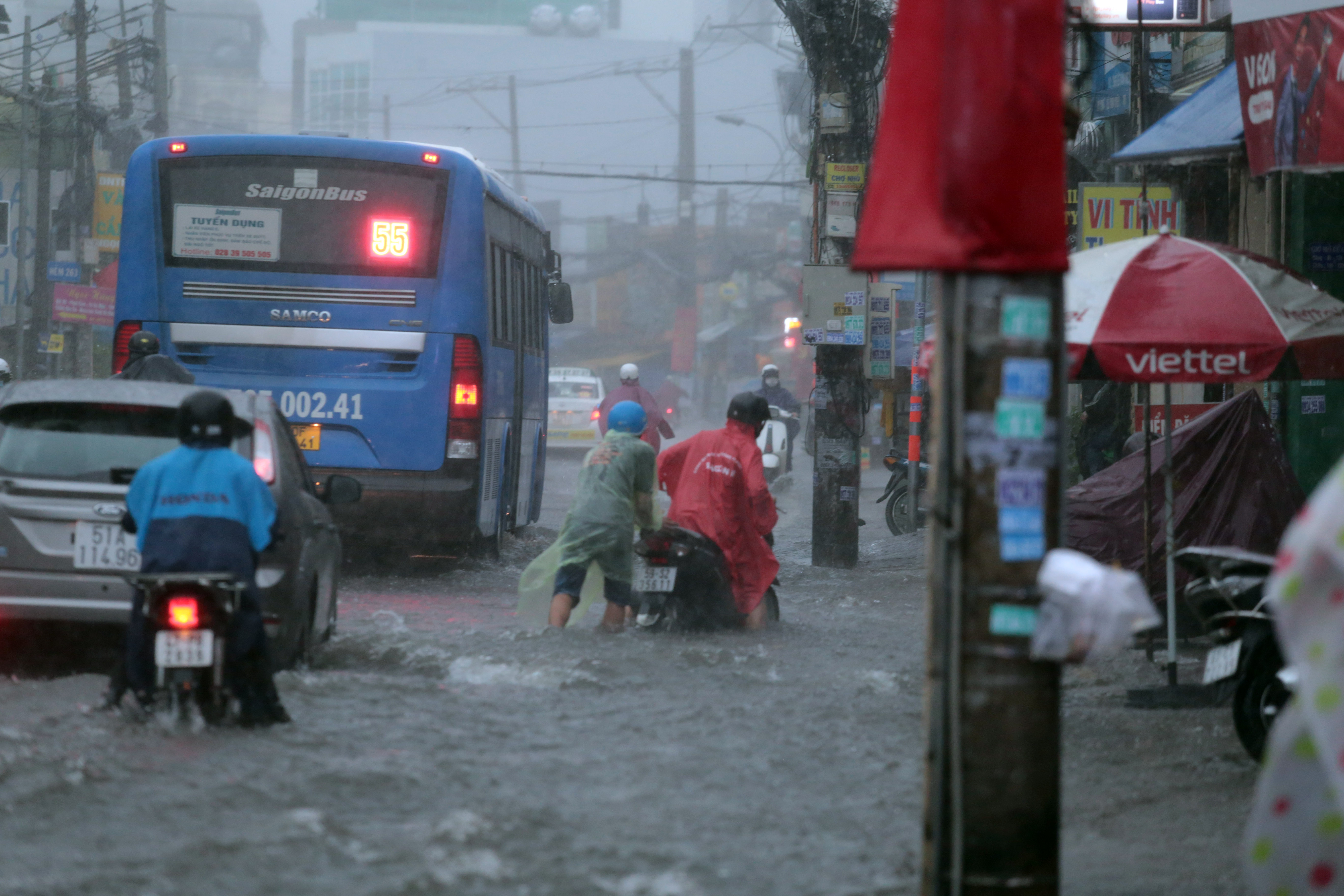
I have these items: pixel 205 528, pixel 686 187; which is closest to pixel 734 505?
pixel 205 528

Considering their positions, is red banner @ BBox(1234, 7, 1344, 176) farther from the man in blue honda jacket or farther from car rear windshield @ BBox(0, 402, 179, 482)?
car rear windshield @ BBox(0, 402, 179, 482)

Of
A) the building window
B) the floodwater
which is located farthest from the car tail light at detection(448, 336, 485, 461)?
the building window

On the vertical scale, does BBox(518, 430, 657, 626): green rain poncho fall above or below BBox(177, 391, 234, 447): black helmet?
below

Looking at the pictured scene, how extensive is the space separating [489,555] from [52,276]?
68.0 feet

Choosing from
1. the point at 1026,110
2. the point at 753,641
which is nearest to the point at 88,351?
the point at 753,641

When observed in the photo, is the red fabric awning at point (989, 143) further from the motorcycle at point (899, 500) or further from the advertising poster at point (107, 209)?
the advertising poster at point (107, 209)

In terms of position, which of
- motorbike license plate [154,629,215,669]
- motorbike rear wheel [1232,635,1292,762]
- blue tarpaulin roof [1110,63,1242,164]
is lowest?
motorbike rear wheel [1232,635,1292,762]

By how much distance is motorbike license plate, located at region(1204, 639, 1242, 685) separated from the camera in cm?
607

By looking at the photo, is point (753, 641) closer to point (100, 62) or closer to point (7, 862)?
point (7, 862)

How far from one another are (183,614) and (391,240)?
603cm

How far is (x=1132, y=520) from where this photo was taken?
1005 centimetres

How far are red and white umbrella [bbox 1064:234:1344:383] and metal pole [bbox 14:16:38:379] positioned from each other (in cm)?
2508

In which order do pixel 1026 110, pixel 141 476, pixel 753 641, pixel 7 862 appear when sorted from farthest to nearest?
pixel 753 641
pixel 141 476
pixel 7 862
pixel 1026 110

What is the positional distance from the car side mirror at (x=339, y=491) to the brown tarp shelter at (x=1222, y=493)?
14.5ft
